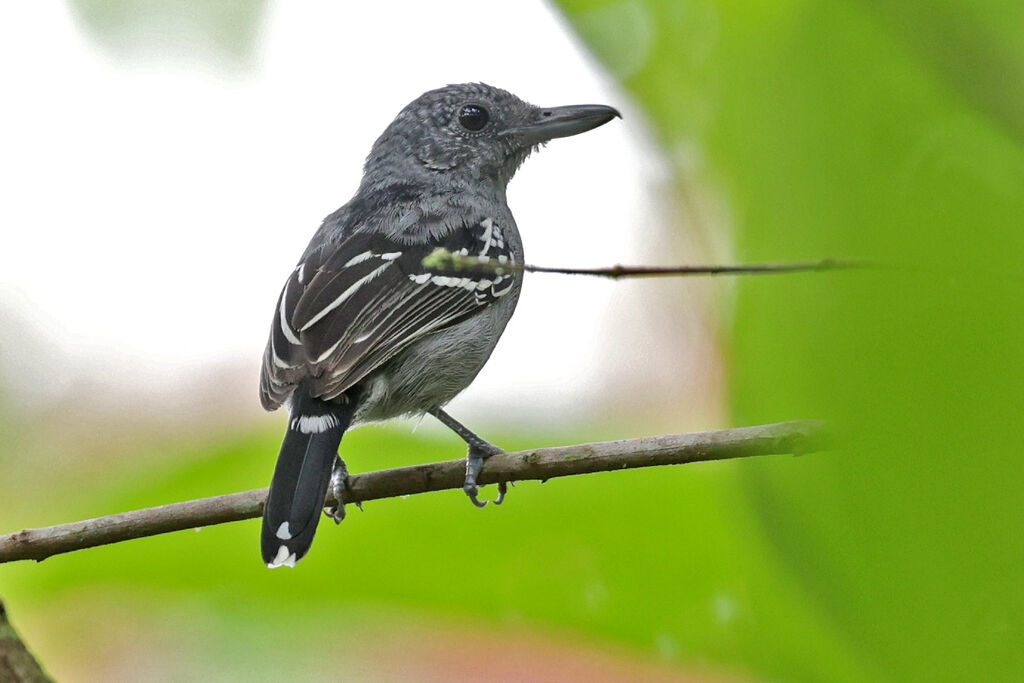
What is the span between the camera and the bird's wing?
319 centimetres

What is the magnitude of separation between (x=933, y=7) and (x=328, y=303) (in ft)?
10.0

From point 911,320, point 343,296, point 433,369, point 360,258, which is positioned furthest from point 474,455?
point 911,320

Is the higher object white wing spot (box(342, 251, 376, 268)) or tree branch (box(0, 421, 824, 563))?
white wing spot (box(342, 251, 376, 268))

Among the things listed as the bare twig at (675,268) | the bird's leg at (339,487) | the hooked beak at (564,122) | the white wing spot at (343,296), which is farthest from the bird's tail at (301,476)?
the hooked beak at (564,122)

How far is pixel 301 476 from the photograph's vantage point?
9.04 ft

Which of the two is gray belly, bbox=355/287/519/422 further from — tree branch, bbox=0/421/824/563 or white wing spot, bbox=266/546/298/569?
white wing spot, bbox=266/546/298/569

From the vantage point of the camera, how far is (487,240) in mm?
3928

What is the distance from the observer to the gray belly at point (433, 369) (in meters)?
3.45

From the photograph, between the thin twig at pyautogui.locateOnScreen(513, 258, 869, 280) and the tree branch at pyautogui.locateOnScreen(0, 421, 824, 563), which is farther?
the tree branch at pyautogui.locateOnScreen(0, 421, 824, 563)

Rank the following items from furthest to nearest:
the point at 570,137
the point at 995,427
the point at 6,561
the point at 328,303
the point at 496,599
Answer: the point at 570,137 < the point at 328,303 < the point at 6,561 < the point at 496,599 < the point at 995,427

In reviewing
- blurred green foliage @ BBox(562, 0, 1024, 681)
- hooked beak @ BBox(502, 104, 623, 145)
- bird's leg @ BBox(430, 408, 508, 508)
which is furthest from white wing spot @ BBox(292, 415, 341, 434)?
blurred green foliage @ BBox(562, 0, 1024, 681)


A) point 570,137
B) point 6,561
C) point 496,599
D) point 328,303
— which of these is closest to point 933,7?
point 496,599

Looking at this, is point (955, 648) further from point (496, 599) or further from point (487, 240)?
point (487, 240)

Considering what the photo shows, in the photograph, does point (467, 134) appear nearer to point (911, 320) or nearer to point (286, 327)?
point (286, 327)
